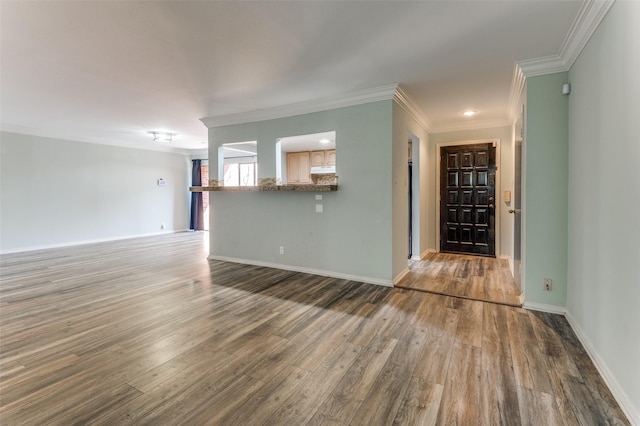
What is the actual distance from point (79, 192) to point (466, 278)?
8.54m

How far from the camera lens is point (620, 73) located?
179 centimetres

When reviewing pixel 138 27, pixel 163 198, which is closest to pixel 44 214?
pixel 163 198

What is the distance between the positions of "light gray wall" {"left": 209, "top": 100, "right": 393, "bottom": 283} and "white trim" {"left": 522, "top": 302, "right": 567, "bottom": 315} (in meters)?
1.49

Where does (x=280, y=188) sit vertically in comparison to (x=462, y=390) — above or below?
above

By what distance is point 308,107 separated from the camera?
437 centimetres

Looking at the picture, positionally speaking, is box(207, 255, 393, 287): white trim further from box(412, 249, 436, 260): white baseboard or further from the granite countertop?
box(412, 249, 436, 260): white baseboard

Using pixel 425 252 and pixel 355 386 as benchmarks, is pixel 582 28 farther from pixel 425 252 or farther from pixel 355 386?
pixel 425 252

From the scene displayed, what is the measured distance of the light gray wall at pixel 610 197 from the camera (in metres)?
1.62

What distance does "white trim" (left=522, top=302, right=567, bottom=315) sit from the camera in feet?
9.68

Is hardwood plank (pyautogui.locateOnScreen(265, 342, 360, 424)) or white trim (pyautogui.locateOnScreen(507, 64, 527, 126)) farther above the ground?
white trim (pyautogui.locateOnScreen(507, 64, 527, 126))

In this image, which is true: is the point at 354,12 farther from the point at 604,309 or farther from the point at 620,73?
the point at 604,309

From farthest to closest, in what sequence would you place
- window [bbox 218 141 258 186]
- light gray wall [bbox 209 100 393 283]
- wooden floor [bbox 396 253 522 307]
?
window [bbox 218 141 258 186] < light gray wall [bbox 209 100 393 283] < wooden floor [bbox 396 253 522 307]

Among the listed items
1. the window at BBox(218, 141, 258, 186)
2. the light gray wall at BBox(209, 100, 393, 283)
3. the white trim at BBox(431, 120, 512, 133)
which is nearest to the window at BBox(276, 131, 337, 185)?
the window at BBox(218, 141, 258, 186)

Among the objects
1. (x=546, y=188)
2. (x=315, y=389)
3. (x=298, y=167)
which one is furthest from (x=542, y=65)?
(x=298, y=167)
